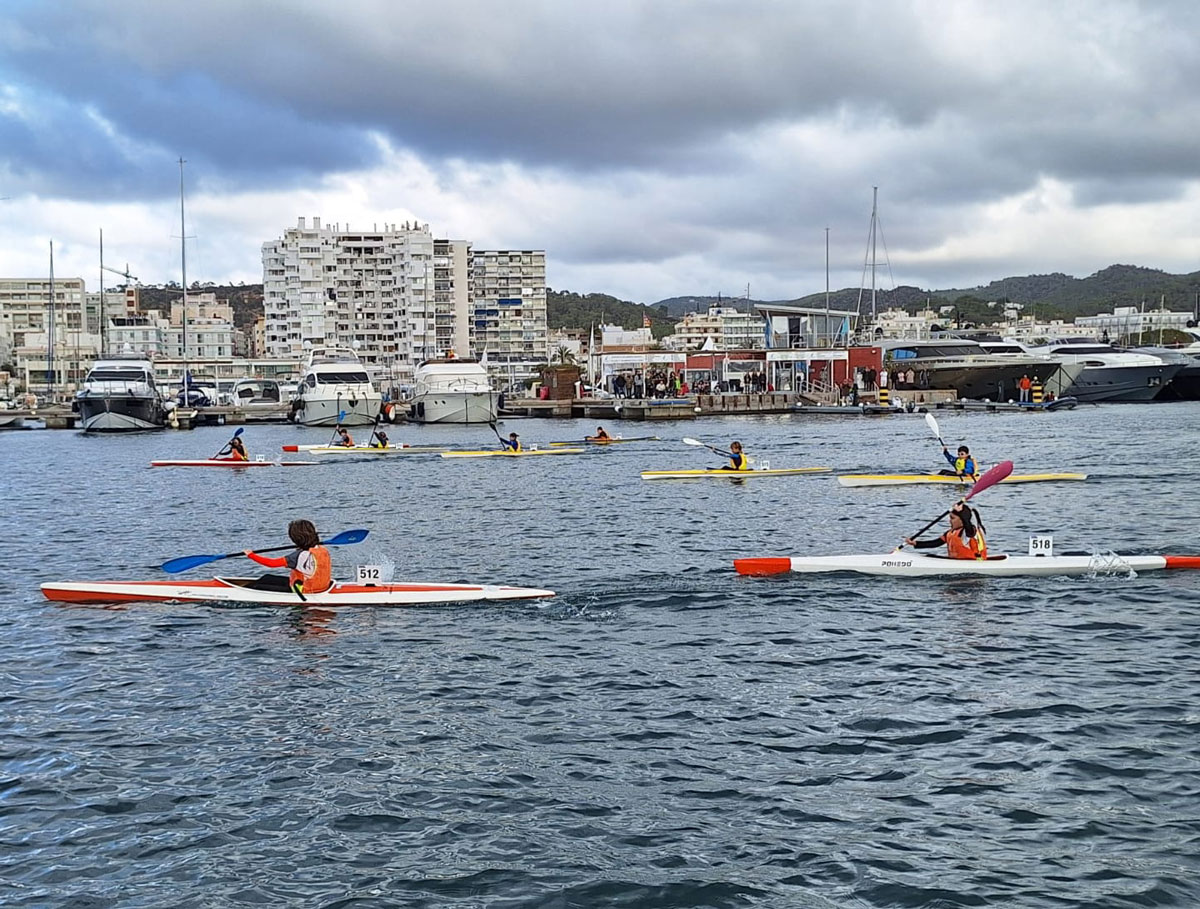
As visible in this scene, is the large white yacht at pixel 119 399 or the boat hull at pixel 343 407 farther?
the boat hull at pixel 343 407

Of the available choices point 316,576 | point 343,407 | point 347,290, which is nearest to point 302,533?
point 316,576

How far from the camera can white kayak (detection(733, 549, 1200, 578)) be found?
66.7ft

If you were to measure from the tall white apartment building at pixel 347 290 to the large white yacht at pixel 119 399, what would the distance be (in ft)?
319

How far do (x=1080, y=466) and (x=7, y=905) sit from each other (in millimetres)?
39164

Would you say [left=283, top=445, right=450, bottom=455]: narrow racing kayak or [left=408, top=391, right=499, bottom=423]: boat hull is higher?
[left=408, top=391, right=499, bottom=423]: boat hull

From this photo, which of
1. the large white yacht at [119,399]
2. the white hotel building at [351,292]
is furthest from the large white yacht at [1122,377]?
the white hotel building at [351,292]

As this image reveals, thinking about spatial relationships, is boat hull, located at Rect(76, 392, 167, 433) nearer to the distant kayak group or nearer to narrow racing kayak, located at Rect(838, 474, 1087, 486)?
narrow racing kayak, located at Rect(838, 474, 1087, 486)

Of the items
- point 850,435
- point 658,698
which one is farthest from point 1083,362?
point 658,698

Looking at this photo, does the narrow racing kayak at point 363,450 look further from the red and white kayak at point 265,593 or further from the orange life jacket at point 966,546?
the orange life jacket at point 966,546

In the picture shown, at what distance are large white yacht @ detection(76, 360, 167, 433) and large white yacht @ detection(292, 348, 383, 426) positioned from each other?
10115mm

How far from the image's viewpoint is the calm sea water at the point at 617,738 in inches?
364

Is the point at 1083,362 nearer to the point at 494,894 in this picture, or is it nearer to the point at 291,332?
the point at 494,894


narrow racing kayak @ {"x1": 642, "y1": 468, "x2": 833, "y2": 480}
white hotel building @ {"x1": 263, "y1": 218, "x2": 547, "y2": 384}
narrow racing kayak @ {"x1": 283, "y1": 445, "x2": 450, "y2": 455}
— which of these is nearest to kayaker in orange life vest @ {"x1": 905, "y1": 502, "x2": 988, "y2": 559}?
narrow racing kayak @ {"x1": 642, "y1": 468, "x2": 833, "y2": 480}

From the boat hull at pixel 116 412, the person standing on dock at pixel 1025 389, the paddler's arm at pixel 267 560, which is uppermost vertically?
the person standing on dock at pixel 1025 389
